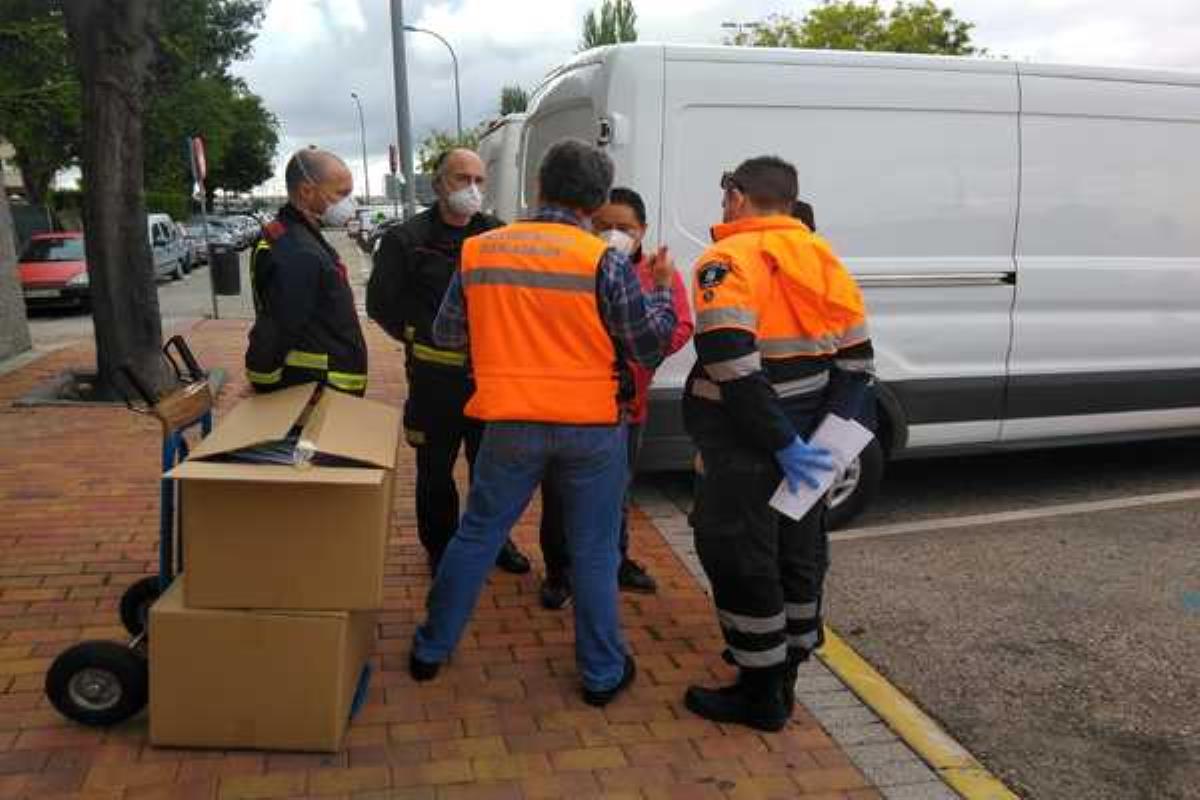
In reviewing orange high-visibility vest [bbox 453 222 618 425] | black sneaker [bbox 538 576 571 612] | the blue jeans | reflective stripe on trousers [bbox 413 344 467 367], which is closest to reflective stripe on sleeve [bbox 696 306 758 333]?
orange high-visibility vest [bbox 453 222 618 425]

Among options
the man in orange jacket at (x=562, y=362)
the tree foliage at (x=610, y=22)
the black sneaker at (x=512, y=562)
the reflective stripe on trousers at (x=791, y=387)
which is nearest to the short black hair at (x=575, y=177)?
the man in orange jacket at (x=562, y=362)

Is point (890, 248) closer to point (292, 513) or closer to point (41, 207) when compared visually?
point (292, 513)

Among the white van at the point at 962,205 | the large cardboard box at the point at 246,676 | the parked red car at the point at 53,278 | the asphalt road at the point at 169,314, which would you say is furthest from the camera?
the parked red car at the point at 53,278

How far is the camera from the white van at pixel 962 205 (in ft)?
16.8

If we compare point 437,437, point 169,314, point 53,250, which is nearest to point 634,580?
point 437,437

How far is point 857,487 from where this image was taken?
5.48 metres

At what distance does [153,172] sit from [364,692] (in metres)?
46.1

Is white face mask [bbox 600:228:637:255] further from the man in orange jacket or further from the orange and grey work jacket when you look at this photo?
the orange and grey work jacket

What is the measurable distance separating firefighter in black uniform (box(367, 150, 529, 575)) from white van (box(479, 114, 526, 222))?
5484 millimetres

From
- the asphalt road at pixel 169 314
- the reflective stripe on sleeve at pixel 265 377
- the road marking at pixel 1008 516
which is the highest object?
the reflective stripe on sleeve at pixel 265 377

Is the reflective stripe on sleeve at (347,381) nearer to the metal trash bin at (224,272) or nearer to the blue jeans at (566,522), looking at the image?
the blue jeans at (566,522)

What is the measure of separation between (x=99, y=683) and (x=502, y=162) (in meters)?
8.69

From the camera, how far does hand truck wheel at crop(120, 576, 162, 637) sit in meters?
3.63

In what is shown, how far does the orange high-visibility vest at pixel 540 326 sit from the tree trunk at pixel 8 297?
30.8ft
